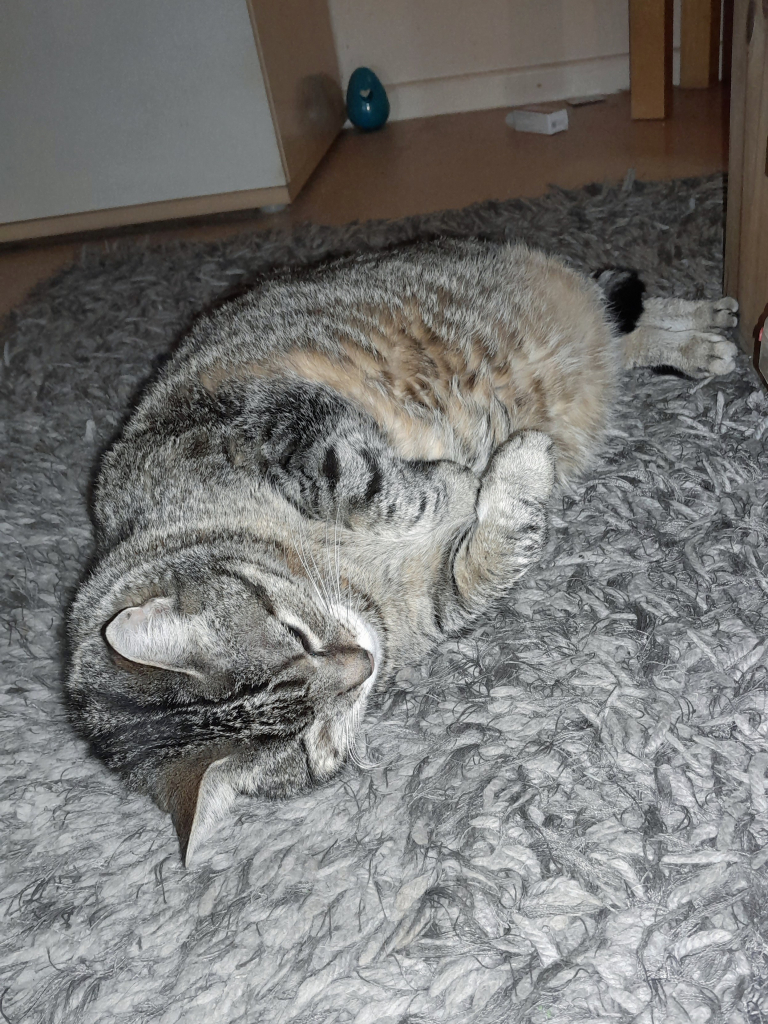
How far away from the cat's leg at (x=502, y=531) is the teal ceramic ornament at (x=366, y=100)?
3298 mm

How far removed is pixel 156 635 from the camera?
1112mm

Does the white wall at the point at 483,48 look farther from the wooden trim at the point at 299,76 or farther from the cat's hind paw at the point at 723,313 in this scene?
the cat's hind paw at the point at 723,313

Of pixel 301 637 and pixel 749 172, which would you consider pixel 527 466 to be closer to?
pixel 301 637

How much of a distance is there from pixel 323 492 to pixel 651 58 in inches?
124

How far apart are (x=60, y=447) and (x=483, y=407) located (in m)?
1.20

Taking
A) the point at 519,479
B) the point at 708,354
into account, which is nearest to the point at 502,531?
the point at 519,479

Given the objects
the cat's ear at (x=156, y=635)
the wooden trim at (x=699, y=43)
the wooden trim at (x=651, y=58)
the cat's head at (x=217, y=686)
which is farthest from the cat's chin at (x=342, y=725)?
the wooden trim at (x=699, y=43)

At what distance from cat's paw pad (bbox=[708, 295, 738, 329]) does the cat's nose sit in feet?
4.13

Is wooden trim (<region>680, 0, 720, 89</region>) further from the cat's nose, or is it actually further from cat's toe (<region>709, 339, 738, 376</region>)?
the cat's nose

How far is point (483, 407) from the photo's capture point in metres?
1.63

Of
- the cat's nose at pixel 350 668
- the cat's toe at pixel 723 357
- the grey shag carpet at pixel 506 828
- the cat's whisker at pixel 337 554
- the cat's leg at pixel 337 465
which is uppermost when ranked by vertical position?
the cat's leg at pixel 337 465

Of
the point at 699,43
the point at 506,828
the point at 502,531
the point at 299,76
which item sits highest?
the point at 299,76

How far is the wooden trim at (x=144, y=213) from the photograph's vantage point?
351cm

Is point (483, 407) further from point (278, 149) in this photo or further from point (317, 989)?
point (278, 149)
